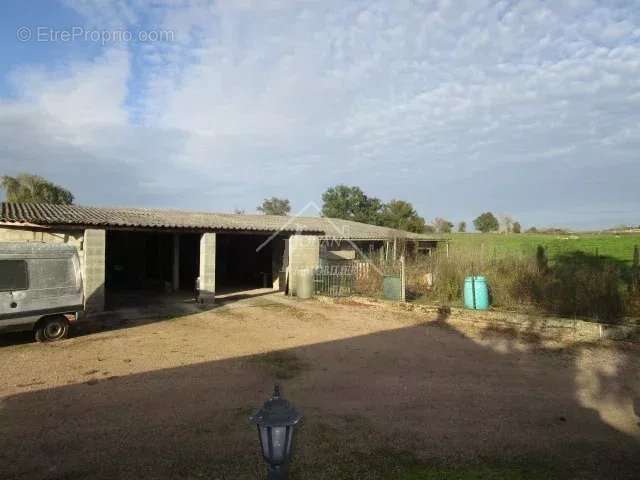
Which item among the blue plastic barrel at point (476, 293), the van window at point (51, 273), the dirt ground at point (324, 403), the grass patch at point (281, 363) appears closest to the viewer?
the dirt ground at point (324, 403)

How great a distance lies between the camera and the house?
12367 millimetres

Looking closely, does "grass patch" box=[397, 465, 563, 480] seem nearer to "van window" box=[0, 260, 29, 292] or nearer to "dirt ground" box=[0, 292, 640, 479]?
"dirt ground" box=[0, 292, 640, 479]

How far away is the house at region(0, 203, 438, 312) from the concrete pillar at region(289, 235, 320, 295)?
0.04m

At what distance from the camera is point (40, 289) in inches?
338

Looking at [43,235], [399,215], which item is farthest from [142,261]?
[399,215]

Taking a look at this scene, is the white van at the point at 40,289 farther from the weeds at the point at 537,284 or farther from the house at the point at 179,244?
the weeds at the point at 537,284

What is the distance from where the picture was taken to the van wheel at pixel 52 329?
28.8 feet

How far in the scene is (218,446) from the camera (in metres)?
4.34

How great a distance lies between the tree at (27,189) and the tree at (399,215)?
2713 cm

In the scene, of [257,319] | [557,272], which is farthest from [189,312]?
[557,272]

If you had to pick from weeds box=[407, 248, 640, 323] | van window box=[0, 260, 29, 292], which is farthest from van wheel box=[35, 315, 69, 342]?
weeds box=[407, 248, 640, 323]

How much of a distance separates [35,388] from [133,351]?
2193mm

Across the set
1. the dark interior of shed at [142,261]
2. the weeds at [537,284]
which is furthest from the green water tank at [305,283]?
the dark interior of shed at [142,261]

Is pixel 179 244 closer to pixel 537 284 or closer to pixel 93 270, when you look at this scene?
pixel 93 270
